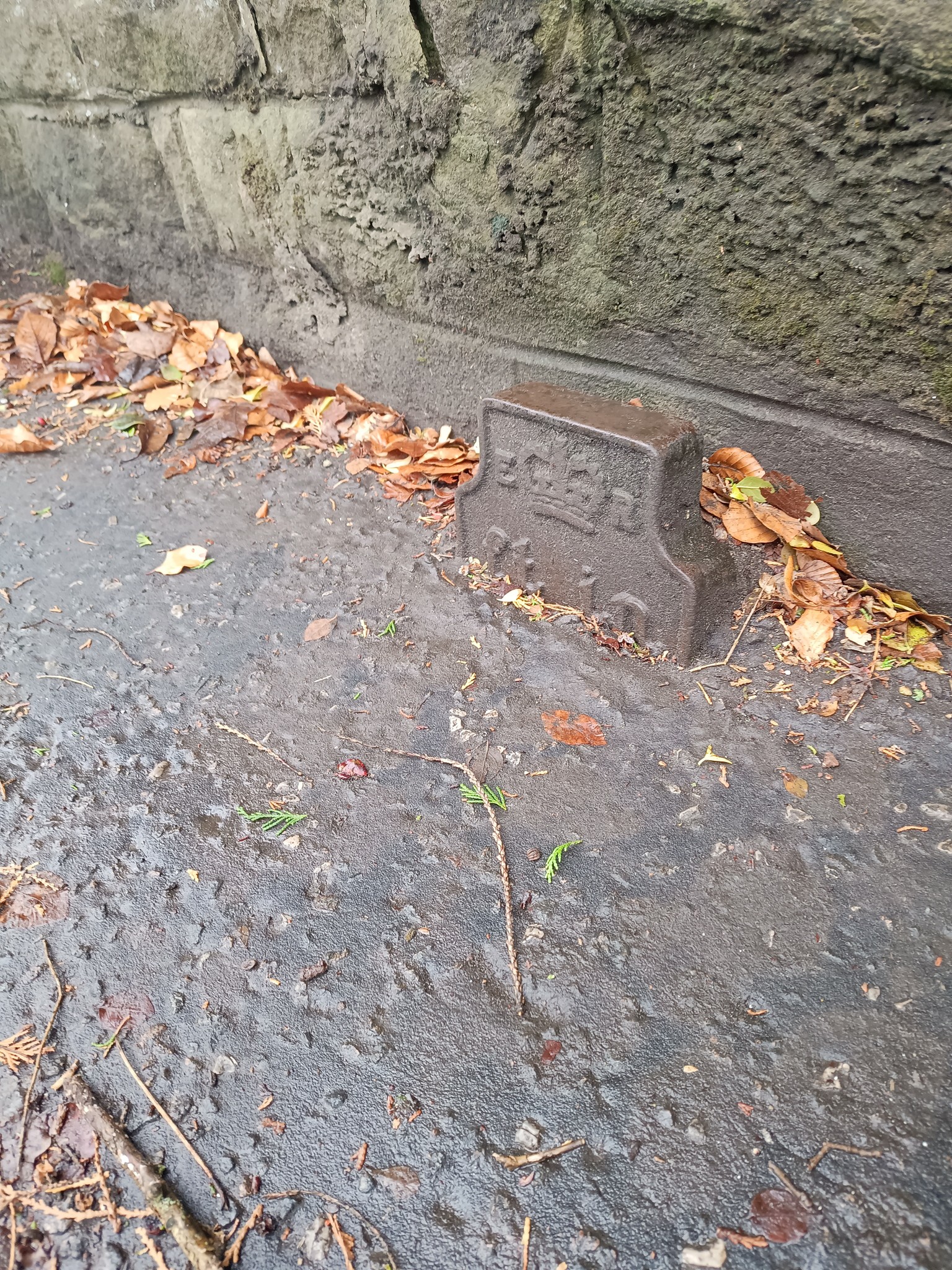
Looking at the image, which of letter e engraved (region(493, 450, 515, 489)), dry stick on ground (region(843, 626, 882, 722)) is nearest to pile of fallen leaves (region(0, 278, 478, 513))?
letter e engraved (region(493, 450, 515, 489))

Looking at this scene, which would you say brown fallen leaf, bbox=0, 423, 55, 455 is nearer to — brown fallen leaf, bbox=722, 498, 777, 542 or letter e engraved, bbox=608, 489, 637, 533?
letter e engraved, bbox=608, 489, 637, 533

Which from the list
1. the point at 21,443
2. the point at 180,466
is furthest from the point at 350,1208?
the point at 21,443

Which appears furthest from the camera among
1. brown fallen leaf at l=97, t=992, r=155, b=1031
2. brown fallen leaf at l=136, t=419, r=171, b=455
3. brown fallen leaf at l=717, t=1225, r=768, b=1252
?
brown fallen leaf at l=136, t=419, r=171, b=455

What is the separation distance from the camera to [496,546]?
2324 millimetres

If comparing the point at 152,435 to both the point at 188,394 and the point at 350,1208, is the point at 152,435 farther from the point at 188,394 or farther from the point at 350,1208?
the point at 350,1208

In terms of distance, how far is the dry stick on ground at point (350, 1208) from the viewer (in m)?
1.13

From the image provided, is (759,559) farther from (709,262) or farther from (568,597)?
→ (709,262)

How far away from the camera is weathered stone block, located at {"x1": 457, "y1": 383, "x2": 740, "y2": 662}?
1912 mm

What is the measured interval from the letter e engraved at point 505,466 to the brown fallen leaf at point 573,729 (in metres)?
0.64

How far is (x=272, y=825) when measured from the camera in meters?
1.73

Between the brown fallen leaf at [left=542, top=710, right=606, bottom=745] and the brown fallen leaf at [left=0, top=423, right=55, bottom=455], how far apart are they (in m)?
2.38

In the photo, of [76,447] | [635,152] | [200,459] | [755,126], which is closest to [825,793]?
[755,126]

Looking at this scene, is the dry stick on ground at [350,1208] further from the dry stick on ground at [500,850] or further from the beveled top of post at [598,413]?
the beveled top of post at [598,413]

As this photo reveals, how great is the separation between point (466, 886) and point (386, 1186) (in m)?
0.51
